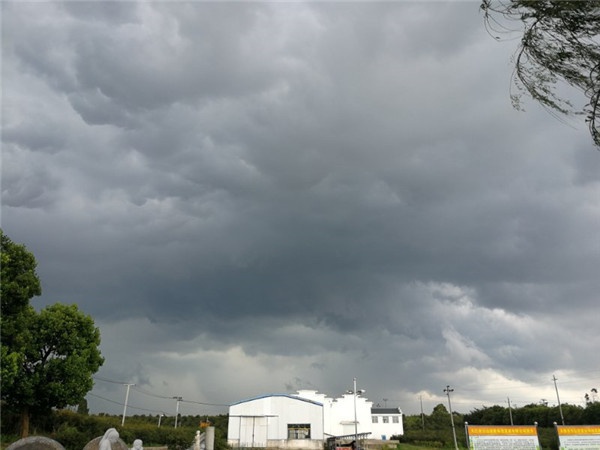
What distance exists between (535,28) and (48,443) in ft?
59.8

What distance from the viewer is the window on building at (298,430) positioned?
188 ft

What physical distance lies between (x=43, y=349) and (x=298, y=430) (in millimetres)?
35271

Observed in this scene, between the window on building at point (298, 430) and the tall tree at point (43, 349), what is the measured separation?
102 ft

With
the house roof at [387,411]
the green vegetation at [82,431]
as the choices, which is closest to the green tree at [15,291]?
the green vegetation at [82,431]

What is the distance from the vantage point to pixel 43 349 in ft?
102

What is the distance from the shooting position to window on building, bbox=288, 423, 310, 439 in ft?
188

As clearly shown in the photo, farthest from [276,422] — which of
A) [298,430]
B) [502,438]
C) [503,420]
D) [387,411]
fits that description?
[503,420]

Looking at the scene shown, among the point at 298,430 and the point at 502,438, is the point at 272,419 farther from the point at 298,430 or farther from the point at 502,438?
the point at 502,438

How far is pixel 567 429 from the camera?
2559cm

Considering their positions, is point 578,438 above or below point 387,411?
below

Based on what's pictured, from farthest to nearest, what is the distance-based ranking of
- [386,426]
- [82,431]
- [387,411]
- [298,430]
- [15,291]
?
[387,411]
[386,426]
[298,430]
[82,431]
[15,291]

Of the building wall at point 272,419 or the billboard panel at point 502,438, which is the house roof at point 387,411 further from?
the billboard panel at point 502,438

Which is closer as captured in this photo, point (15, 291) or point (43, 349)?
point (15, 291)

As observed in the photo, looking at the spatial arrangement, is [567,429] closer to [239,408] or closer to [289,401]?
[289,401]
